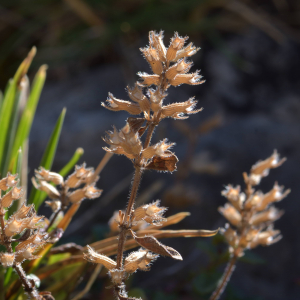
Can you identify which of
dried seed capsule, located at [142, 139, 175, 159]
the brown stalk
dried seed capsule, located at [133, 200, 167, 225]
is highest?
dried seed capsule, located at [142, 139, 175, 159]

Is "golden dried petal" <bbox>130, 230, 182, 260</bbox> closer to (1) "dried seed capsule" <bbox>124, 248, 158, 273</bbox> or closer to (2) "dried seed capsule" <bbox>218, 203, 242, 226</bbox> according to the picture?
(1) "dried seed capsule" <bbox>124, 248, 158, 273</bbox>

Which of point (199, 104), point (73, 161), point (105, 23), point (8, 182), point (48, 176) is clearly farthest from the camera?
point (105, 23)

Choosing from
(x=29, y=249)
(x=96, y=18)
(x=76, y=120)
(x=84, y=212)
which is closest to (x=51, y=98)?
(x=76, y=120)

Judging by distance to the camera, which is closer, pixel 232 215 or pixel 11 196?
pixel 11 196

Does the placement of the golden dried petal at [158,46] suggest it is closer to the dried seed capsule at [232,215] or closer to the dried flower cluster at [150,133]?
the dried flower cluster at [150,133]

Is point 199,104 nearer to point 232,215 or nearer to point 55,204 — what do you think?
point 232,215

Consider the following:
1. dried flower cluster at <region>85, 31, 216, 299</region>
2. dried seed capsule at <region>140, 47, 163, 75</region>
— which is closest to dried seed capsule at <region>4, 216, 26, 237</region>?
dried flower cluster at <region>85, 31, 216, 299</region>

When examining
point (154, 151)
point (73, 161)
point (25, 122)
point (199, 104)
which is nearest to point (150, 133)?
point (154, 151)

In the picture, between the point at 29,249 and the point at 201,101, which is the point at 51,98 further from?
the point at 29,249
